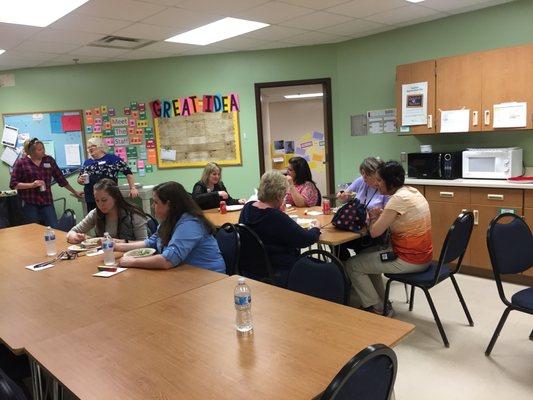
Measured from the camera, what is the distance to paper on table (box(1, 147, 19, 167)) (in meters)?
6.34

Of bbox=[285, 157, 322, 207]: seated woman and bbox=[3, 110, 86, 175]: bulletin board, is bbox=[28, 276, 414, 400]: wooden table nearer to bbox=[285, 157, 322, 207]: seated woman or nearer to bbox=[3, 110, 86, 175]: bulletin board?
bbox=[285, 157, 322, 207]: seated woman

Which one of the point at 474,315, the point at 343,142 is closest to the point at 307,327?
the point at 474,315

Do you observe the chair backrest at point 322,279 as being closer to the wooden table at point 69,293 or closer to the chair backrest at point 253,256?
the wooden table at point 69,293

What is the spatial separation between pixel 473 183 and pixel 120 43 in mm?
4102

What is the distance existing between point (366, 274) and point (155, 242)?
1504 millimetres

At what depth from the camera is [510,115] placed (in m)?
4.03

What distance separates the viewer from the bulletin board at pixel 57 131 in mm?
6277

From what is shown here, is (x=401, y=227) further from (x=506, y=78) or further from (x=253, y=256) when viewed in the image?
(x=506, y=78)

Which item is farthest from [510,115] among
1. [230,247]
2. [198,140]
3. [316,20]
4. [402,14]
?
[198,140]

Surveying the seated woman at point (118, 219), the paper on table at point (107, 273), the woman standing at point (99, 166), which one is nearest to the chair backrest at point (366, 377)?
the paper on table at point (107, 273)

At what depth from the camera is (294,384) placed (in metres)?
1.28

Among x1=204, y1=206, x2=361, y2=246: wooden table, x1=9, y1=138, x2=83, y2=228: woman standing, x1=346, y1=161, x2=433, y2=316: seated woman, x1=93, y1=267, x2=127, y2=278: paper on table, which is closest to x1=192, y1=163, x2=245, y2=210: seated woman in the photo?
x1=204, y1=206, x2=361, y2=246: wooden table

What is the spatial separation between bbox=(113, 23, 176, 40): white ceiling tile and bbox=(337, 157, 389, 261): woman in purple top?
2.49 meters

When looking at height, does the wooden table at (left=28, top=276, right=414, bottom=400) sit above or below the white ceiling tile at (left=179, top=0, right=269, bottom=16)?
below
